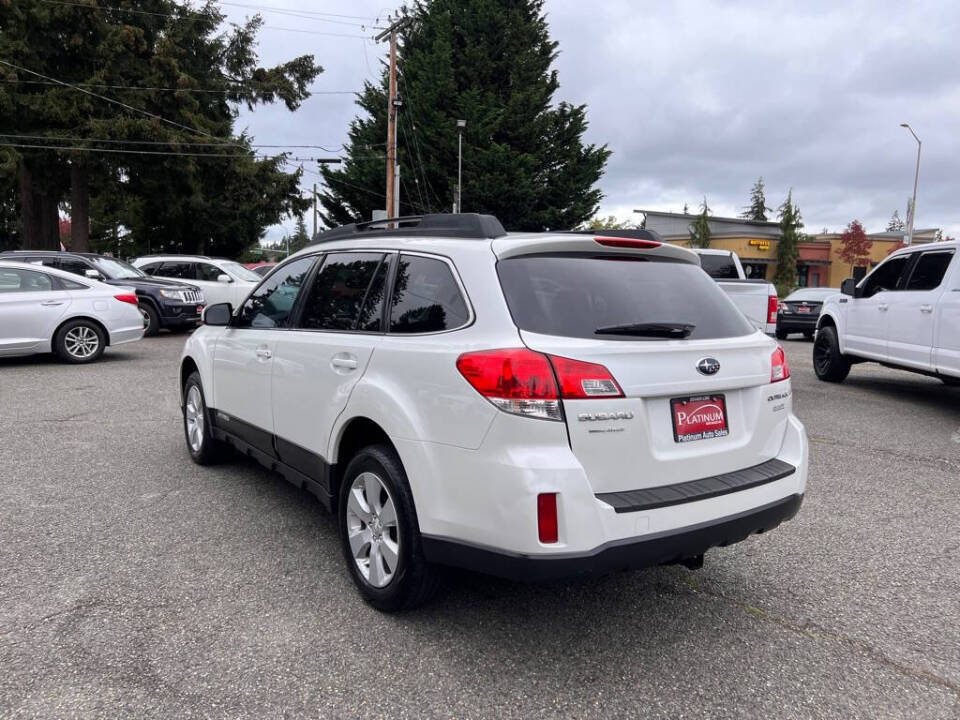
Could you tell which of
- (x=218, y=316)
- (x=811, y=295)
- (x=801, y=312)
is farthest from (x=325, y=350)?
(x=811, y=295)

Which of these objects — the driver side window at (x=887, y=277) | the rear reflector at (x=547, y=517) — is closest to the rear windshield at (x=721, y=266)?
the driver side window at (x=887, y=277)

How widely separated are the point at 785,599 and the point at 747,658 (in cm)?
66

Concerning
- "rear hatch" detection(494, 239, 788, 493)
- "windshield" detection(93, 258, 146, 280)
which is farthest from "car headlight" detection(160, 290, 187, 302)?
"rear hatch" detection(494, 239, 788, 493)

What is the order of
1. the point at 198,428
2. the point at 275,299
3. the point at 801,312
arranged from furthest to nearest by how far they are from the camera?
1. the point at 801,312
2. the point at 198,428
3. the point at 275,299

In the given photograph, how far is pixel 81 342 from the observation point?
1097cm

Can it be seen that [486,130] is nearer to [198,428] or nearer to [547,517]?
[198,428]

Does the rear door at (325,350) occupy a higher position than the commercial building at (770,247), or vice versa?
the commercial building at (770,247)

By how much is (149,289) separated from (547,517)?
1463 centimetres

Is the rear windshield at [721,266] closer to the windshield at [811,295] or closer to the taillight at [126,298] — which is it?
the windshield at [811,295]

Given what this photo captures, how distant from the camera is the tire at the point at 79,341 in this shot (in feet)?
35.4

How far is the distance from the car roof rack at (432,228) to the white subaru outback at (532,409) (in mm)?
13

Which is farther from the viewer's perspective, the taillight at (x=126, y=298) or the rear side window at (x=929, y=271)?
the taillight at (x=126, y=298)

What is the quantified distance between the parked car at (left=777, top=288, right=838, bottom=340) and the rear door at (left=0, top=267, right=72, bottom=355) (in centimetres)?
1666

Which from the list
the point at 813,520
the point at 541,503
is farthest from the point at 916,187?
the point at 541,503
